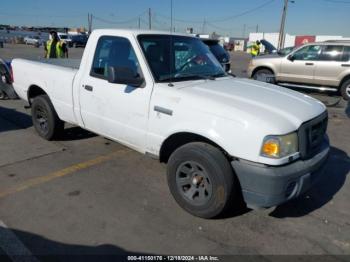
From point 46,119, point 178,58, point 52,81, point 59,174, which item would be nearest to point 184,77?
point 178,58

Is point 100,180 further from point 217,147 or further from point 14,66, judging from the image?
point 14,66

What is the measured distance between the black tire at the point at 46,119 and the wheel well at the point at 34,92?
0.56 ft

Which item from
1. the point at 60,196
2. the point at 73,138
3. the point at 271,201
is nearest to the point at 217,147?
the point at 271,201

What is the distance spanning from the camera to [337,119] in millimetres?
8320

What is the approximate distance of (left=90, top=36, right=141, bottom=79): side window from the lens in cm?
419

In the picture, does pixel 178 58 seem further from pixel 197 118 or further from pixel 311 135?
pixel 311 135

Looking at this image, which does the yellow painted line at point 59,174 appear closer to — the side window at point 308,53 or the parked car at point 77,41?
the side window at point 308,53

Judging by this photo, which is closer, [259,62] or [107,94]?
[107,94]

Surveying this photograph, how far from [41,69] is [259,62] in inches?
361

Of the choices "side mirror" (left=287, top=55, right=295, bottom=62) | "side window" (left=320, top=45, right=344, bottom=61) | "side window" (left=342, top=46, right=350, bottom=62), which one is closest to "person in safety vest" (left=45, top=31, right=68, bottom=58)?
"side mirror" (left=287, top=55, right=295, bottom=62)

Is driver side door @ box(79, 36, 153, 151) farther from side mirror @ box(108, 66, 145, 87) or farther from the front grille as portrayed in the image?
the front grille

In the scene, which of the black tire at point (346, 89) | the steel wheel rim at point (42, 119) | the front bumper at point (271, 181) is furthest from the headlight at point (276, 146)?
the black tire at point (346, 89)

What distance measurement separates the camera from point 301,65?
38.7 feet

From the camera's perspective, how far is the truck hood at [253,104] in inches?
125
